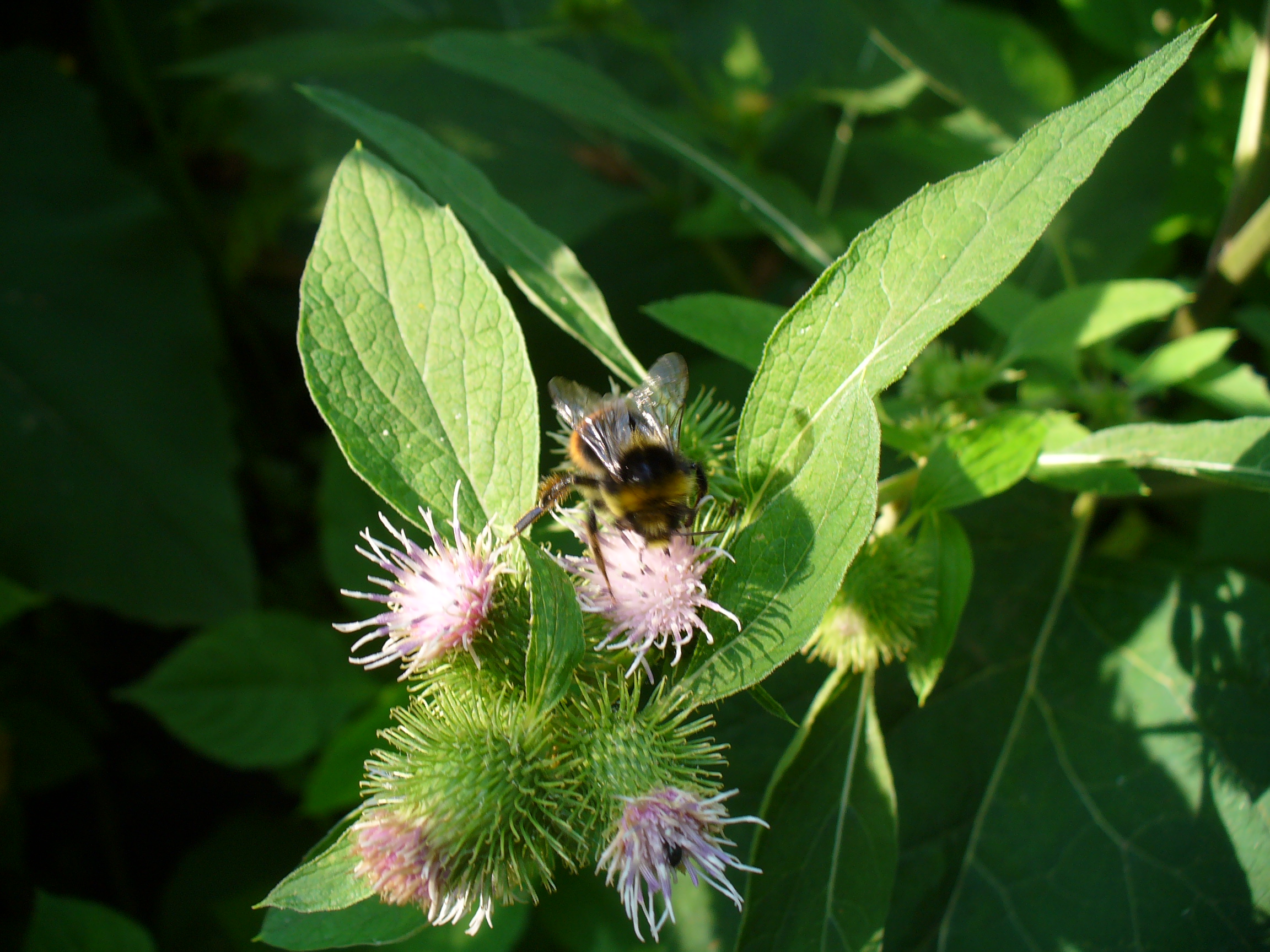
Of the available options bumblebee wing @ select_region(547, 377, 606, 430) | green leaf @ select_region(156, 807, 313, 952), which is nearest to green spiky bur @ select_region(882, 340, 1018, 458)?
bumblebee wing @ select_region(547, 377, 606, 430)

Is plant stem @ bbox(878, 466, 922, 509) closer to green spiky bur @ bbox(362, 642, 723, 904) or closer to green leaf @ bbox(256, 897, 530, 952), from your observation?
green spiky bur @ bbox(362, 642, 723, 904)

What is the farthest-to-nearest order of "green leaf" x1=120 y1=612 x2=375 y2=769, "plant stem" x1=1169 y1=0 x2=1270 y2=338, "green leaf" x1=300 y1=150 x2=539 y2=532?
"green leaf" x1=120 y1=612 x2=375 y2=769, "plant stem" x1=1169 y1=0 x2=1270 y2=338, "green leaf" x1=300 y1=150 x2=539 y2=532

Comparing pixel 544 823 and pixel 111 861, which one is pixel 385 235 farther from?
pixel 111 861

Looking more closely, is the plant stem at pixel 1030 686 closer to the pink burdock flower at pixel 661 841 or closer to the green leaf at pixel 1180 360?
the green leaf at pixel 1180 360

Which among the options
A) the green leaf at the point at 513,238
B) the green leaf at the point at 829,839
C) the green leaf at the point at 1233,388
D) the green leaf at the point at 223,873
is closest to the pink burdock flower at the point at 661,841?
the green leaf at the point at 829,839

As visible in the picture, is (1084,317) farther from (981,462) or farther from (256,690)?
(256,690)

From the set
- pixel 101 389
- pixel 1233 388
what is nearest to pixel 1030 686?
pixel 1233 388

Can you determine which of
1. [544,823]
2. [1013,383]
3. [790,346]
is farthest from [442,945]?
[1013,383]
